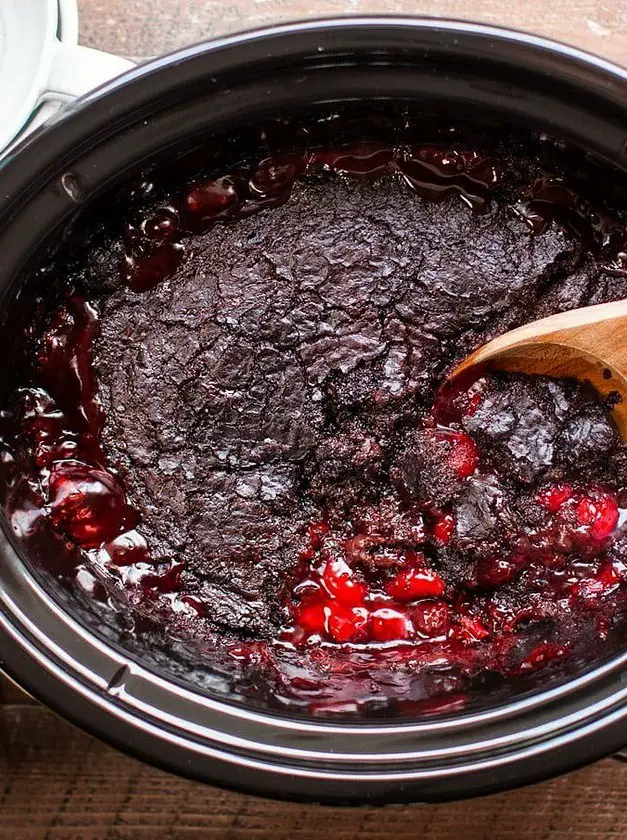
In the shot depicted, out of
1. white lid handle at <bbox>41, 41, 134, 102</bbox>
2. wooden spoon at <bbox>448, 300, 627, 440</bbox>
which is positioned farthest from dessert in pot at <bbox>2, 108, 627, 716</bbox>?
white lid handle at <bbox>41, 41, 134, 102</bbox>

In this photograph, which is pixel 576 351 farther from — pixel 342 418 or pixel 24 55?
pixel 24 55

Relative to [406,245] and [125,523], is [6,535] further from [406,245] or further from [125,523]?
[406,245]

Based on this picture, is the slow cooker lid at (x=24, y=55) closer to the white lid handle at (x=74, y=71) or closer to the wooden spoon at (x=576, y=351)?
the white lid handle at (x=74, y=71)

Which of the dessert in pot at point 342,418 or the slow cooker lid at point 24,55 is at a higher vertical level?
the slow cooker lid at point 24,55

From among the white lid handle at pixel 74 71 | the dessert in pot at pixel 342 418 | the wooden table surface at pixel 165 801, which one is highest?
the white lid handle at pixel 74 71

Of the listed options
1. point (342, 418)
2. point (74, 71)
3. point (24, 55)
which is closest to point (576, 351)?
point (342, 418)

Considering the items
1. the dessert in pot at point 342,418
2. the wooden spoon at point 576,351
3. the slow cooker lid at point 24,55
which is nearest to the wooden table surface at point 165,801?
the slow cooker lid at point 24,55

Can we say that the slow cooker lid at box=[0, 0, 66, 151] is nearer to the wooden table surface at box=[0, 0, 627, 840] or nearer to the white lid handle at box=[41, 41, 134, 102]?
the white lid handle at box=[41, 41, 134, 102]
